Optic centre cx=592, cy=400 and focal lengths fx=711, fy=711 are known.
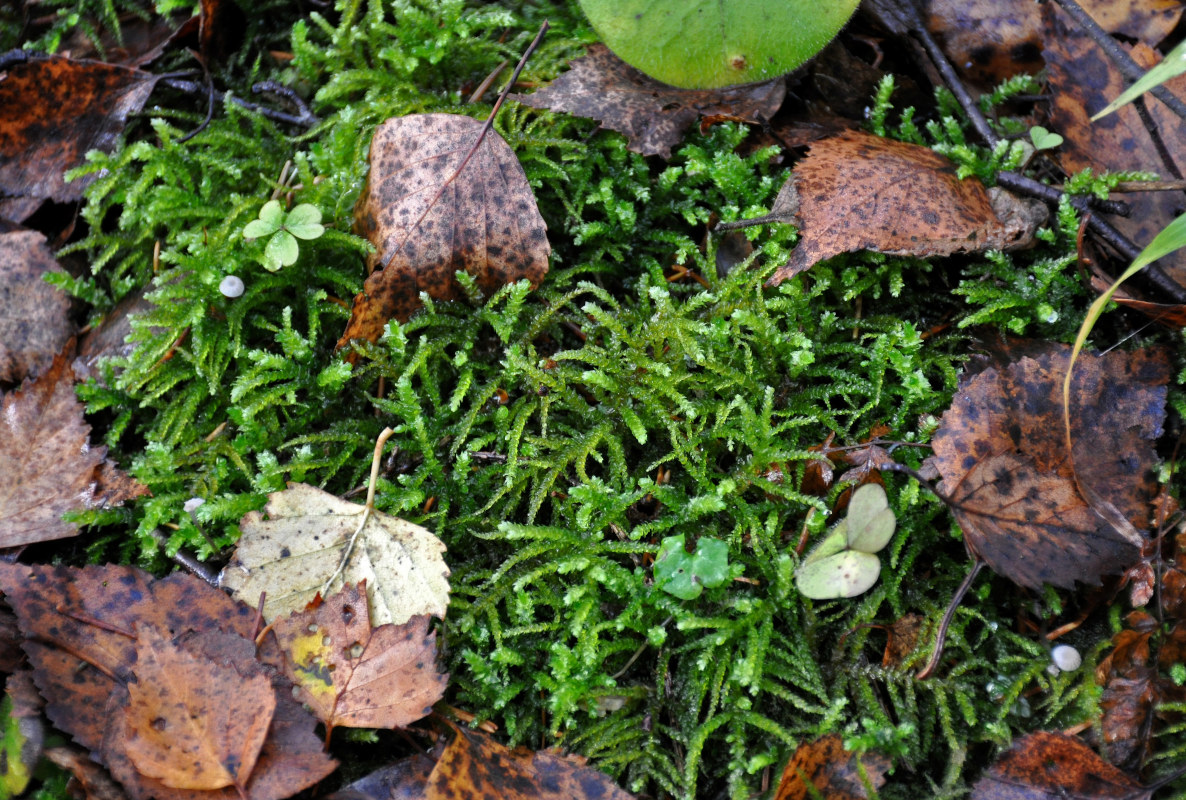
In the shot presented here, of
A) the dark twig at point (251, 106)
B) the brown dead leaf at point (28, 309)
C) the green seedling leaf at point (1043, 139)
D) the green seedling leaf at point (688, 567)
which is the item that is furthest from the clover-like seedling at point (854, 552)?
the brown dead leaf at point (28, 309)

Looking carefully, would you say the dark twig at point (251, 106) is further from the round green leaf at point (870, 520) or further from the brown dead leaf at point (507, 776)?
the round green leaf at point (870, 520)

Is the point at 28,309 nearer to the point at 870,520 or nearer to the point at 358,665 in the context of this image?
the point at 358,665

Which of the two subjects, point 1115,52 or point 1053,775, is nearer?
point 1053,775

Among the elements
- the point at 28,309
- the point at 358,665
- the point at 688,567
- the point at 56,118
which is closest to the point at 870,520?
the point at 688,567

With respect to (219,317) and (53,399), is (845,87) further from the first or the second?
(53,399)

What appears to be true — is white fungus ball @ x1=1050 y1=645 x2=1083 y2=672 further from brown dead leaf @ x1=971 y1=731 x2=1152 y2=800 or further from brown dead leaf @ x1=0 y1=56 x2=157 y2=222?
brown dead leaf @ x1=0 y1=56 x2=157 y2=222
